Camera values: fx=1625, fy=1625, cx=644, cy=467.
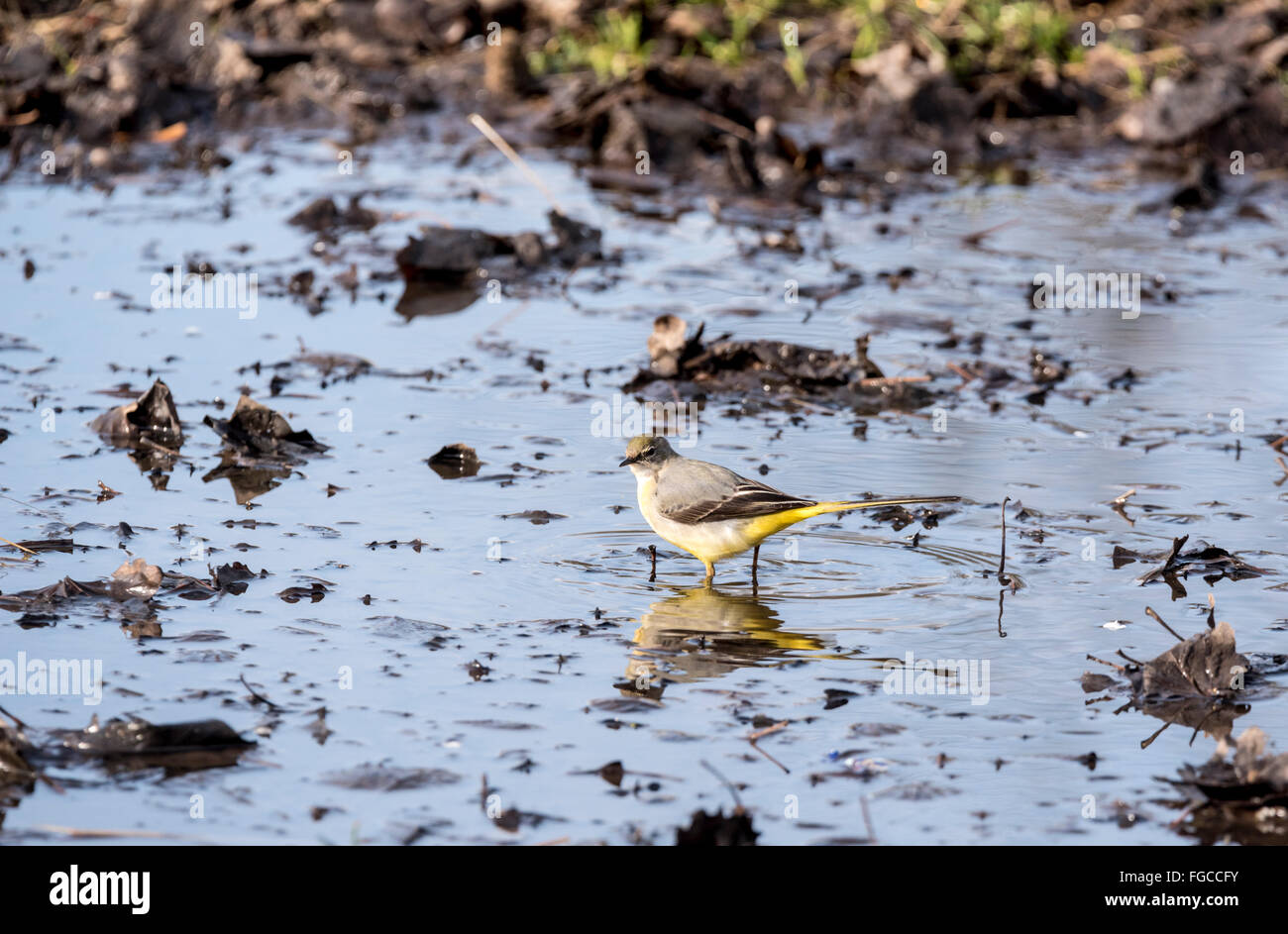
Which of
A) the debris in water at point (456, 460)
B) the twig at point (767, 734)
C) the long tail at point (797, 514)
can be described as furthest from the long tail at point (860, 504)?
the debris in water at point (456, 460)

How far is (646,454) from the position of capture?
22.6ft

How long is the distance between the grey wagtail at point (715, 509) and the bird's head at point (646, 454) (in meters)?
0.10

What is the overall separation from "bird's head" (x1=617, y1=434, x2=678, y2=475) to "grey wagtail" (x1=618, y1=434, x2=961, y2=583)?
10 cm

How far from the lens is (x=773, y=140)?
13.0 m

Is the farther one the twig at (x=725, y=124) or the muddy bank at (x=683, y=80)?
the muddy bank at (x=683, y=80)

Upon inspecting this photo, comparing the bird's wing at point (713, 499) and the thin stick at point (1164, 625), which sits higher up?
the bird's wing at point (713, 499)

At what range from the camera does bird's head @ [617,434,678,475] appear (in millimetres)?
6867

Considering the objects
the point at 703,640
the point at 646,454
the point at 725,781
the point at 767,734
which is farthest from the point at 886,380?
the point at 725,781

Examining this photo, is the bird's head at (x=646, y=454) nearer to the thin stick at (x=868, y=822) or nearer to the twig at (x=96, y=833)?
the thin stick at (x=868, y=822)

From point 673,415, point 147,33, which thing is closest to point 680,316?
point 673,415

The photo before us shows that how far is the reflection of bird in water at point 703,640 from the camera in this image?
570cm

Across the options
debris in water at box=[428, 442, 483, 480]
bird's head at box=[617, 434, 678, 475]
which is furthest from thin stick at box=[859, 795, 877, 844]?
debris in water at box=[428, 442, 483, 480]

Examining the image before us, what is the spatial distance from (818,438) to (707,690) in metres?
2.96
